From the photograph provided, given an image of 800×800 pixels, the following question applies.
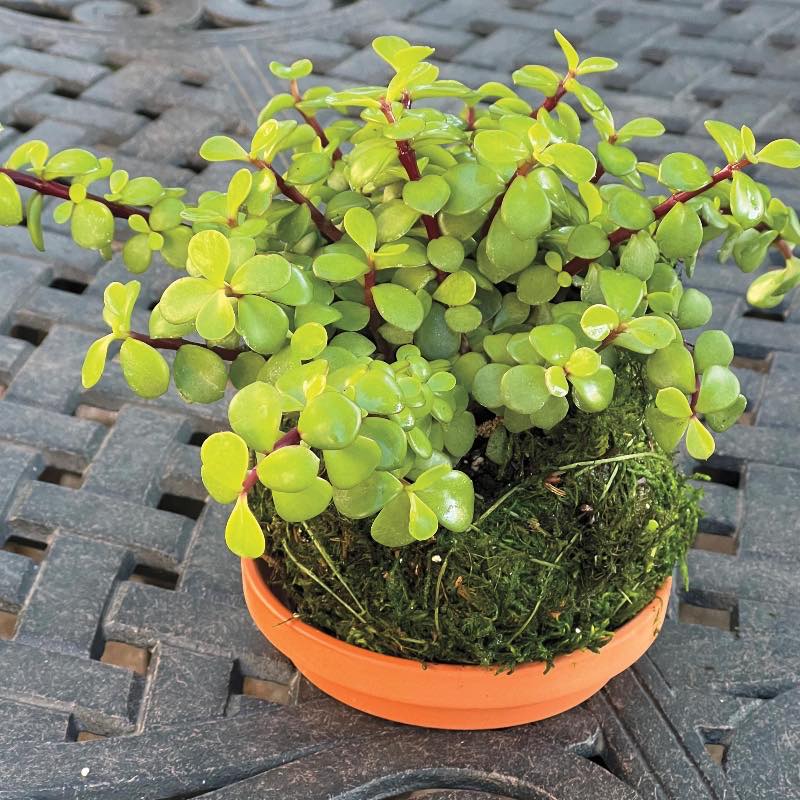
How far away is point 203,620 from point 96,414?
339 millimetres

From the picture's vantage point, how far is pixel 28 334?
1.06 m

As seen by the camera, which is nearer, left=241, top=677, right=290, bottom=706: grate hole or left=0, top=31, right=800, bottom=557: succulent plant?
left=0, top=31, right=800, bottom=557: succulent plant

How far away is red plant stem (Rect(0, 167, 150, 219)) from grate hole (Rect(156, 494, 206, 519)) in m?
0.36

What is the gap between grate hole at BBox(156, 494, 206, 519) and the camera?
35.8 inches

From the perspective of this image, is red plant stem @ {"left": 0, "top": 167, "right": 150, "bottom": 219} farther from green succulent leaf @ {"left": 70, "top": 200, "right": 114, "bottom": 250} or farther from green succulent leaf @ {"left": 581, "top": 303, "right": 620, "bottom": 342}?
green succulent leaf @ {"left": 581, "top": 303, "right": 620, "bottom": 342}

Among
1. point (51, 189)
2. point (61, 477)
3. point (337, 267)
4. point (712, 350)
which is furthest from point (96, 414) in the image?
point (712, 350)

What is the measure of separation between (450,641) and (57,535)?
14.8 inches

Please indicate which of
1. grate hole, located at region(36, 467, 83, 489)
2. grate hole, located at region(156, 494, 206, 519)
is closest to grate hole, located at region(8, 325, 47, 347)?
grate hole, located at region(36, 467, 83, 489)

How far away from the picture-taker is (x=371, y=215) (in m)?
0.54

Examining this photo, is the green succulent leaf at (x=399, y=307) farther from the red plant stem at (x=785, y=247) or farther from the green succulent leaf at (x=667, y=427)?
the red plant stem at (x=785, y=247)

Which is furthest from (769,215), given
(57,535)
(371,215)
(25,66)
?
(25,66)

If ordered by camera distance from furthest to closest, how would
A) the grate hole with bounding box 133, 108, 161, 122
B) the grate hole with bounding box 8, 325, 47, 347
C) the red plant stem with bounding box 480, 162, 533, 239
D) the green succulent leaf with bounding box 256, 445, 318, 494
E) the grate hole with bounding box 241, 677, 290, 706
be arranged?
the grate hole with bounding box 133, 108, 161, 122, the grate hole with bounding box 8, 325, 47, 347, the grate hole with bounding box 241, 677, 290, 706, the red plant stem with bounding box 480, 162, 533, 239, the green succulent leaf with bounding box 256, 445, 318, 494

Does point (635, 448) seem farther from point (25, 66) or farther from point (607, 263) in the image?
point (25, 66)

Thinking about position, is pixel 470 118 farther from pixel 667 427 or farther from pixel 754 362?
pixel 754 362
